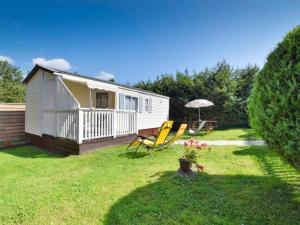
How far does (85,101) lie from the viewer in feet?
39.1

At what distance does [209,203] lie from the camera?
3.51 meters

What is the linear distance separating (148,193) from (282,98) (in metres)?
2.79

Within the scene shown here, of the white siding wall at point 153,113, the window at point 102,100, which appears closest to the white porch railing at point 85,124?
the white siding wall at point 153,113

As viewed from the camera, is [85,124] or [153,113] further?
[153,113]

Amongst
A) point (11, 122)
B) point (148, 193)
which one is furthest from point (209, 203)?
point (11, 122)

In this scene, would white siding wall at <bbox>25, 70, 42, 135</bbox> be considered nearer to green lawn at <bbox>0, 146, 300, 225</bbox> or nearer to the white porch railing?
the white porch railing

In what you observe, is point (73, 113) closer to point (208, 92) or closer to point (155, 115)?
point (155, 115)

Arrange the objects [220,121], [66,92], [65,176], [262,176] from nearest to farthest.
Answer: [262,176]
[65,176]
[66,92]
[220,121]

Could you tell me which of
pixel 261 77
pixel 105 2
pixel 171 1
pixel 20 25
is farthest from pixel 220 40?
pixel 20 25

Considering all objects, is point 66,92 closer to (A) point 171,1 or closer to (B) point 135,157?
(B) point 135,157

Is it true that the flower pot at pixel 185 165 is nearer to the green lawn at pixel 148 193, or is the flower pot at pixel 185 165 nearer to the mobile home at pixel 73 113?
the green lawn at pixel 148 193

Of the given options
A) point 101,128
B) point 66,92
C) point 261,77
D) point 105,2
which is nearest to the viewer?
point 261,77

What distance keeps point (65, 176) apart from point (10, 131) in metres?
8.22

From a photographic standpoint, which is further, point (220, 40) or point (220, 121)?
point (220, 121)
